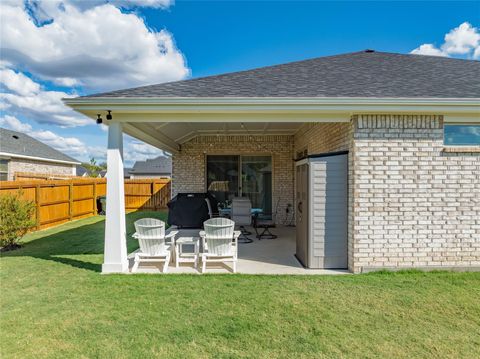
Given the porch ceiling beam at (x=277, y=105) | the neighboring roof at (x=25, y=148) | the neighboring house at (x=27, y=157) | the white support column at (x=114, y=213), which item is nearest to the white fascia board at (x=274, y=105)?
the porch ceiling beam at (x=277, y=105)

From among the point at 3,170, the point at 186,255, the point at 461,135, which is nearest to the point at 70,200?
the point at 3,170

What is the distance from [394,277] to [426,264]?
775mm

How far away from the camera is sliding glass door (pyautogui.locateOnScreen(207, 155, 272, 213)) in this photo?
1073cm

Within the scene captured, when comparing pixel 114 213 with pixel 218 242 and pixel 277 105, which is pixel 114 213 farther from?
pixel 277 105

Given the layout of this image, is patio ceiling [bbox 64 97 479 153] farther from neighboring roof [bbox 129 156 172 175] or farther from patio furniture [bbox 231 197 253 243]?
neighboring roof [bbox 129 156 172 175]

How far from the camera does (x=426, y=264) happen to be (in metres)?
4.76

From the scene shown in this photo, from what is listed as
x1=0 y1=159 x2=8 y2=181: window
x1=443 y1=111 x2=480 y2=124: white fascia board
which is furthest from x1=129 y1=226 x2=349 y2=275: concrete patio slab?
x1=0 y1=159 x2=8 y2=181: window

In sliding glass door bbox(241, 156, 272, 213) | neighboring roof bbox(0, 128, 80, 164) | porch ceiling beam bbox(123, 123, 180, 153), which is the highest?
neighboring roof bbox(0, 128, 80, 164)

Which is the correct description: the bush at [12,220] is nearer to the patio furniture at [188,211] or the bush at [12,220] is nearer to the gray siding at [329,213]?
the patio furniture at [188,211]

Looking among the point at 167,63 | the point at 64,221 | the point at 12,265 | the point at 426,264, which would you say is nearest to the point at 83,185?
the point at 64,221

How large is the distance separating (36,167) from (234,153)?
1474 cm

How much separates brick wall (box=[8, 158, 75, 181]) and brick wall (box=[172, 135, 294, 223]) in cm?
1144

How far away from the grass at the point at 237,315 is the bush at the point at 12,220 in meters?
2.07

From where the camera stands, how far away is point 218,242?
197 inches
